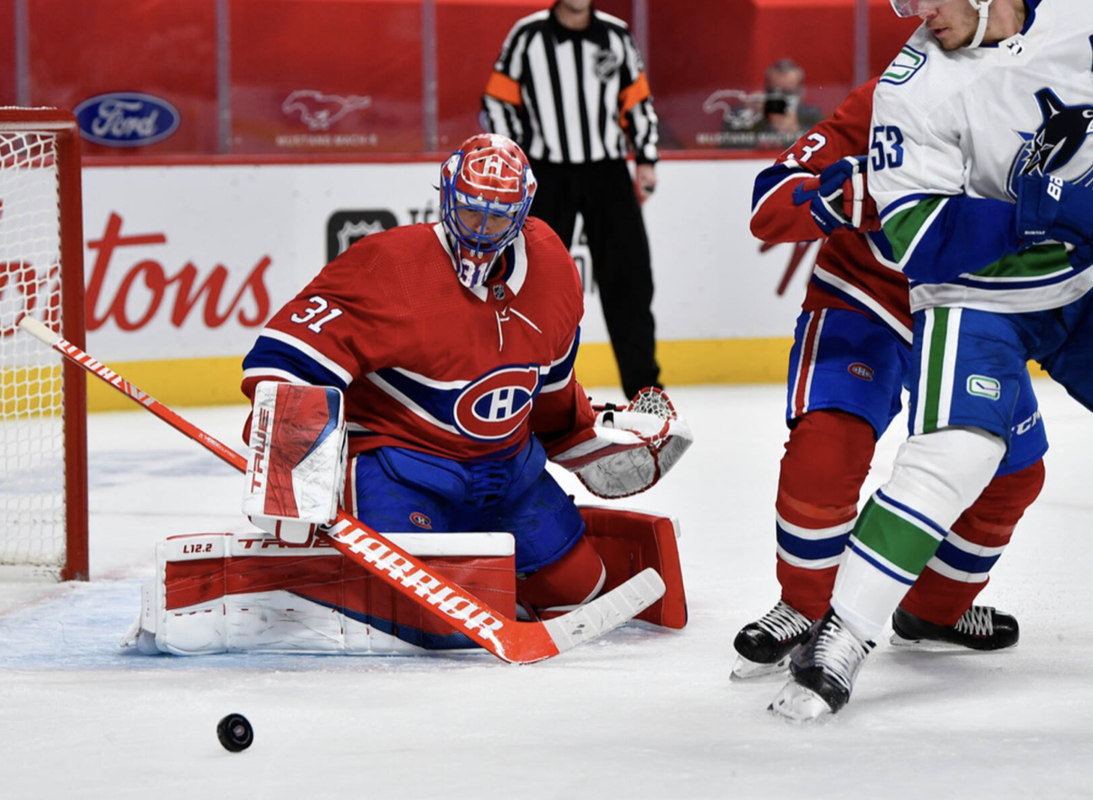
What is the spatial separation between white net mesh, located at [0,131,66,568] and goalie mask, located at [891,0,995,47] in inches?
67.5

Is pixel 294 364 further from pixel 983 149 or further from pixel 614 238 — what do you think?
pixel 614 238

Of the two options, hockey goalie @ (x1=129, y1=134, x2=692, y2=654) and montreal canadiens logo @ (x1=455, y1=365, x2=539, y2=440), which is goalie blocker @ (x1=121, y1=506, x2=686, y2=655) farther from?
montreal canadiens logo @ (x1=455, y1=365, x2=539, y2=440)

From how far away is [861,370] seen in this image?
2.60m

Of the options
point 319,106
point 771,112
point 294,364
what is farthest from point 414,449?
point 771,112

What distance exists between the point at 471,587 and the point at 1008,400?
2.89 feet

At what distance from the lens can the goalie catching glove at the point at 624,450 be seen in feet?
10.2

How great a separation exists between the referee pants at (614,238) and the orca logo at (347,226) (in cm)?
63

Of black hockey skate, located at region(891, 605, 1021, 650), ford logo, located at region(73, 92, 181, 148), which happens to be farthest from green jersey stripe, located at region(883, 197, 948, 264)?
ford logo, located at region(73, 92, 181, 148)

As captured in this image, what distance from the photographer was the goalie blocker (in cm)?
269

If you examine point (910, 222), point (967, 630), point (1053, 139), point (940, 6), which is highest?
point (940, 6)

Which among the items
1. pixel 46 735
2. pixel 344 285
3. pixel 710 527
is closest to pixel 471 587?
pixel 344 285

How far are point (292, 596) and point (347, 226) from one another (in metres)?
3.64

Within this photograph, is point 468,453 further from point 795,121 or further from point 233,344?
point 795,121

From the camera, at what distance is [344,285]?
9.13 ft
